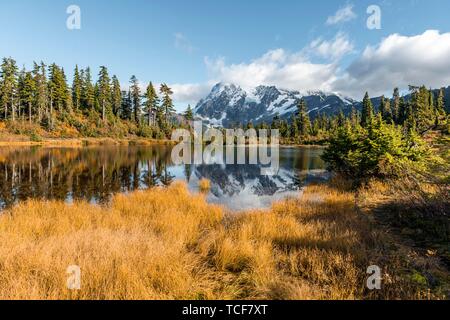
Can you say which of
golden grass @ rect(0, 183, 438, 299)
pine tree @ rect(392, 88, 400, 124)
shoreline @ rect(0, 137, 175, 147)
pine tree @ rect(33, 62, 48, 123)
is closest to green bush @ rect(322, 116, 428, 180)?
golden grass @ rect(0, 183, 438, 299)

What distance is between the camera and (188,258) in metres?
5.17

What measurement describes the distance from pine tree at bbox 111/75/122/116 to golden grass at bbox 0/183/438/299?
8303 centimetres

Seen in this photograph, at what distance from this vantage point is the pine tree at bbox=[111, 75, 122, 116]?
82312 mm

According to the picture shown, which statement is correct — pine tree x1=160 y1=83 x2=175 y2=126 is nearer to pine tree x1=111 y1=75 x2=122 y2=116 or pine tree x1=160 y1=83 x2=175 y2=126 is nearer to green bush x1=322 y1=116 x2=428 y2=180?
pine tree x1=111 y1=75 x2=122 y2=116

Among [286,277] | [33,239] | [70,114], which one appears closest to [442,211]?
[286,277]

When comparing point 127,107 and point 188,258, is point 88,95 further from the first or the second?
point 188,258

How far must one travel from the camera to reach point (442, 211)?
696 cm

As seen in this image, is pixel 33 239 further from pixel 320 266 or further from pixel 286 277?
pixel 320 266

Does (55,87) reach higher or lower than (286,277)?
higher

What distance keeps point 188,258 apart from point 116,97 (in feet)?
290

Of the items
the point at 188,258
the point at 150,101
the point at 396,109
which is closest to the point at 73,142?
the point at 150,101

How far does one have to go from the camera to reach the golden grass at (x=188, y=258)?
389 cm

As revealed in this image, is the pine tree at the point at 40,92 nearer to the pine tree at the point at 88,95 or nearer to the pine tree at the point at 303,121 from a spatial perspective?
the pine tree at the point at 88,95

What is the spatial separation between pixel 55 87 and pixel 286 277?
8410 centimetres
